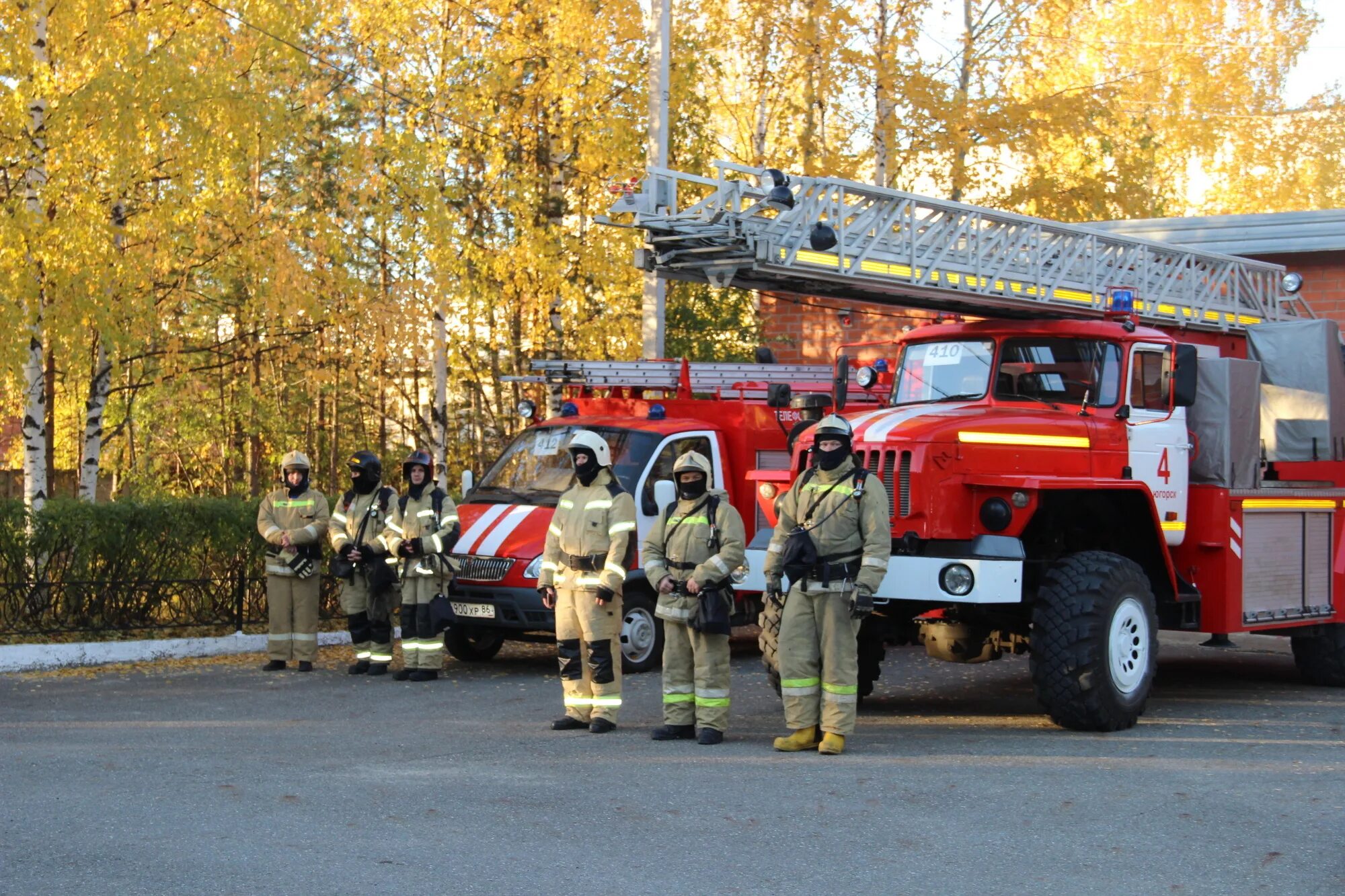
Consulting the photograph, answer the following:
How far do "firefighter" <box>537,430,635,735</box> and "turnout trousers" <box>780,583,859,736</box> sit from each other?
1.22 meters

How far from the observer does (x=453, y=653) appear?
1354 centimetres

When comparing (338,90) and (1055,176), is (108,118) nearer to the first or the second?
(338,90)

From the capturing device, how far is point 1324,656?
12242 mm

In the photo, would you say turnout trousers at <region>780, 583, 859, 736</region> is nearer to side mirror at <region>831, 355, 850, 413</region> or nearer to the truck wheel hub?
the truck wheel hub

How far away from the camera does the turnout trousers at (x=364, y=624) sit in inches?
481

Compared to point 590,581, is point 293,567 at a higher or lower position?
lower

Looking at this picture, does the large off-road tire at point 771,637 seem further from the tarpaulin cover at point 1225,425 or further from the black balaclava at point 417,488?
the tarpaulin cover at point 1225,425

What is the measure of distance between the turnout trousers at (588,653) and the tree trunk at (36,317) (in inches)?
218

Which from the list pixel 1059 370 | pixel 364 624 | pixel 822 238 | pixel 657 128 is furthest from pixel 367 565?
pixel 657 128

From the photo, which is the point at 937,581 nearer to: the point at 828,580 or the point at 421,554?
the point at 828,580

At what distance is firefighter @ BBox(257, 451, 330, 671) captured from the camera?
12.5 meters

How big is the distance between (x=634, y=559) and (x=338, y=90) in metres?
11.0

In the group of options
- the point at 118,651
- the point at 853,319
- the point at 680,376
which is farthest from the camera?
the point at 853,319

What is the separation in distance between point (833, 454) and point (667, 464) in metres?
4.35
